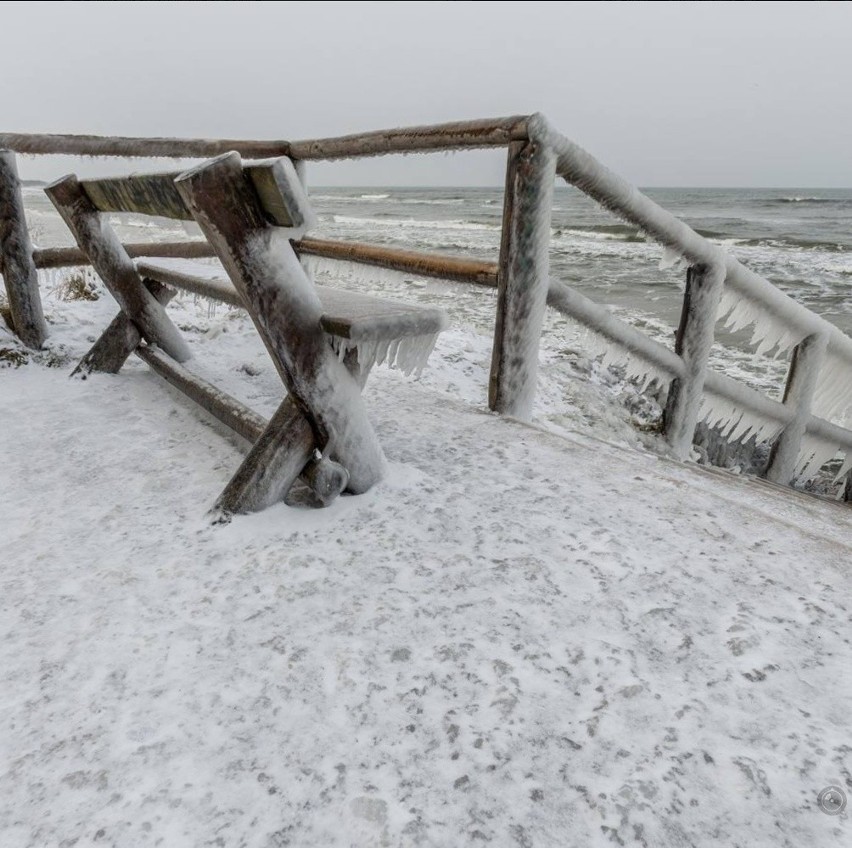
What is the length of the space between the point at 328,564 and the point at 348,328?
64 centimetres

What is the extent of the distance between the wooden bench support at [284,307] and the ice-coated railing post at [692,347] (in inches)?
62.6

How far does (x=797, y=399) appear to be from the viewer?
304 cm

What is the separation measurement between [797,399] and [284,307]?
266cm

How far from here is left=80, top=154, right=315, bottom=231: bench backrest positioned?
134 centimetres

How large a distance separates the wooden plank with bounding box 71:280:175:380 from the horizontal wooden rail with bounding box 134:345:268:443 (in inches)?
4.2

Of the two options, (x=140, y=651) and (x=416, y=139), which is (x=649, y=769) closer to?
(x=140, y=651)

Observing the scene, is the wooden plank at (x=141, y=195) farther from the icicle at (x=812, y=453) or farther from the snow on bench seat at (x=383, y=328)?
the icicle at (x=812, y=453)

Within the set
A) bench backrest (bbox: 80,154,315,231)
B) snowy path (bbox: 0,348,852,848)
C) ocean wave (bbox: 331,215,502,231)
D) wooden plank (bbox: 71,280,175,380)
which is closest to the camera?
snowy path (bbox: 0,348,852,848)

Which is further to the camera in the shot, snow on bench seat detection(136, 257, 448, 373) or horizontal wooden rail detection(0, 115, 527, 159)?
horizontal wooden rail detection(0, 115, 527, 159)

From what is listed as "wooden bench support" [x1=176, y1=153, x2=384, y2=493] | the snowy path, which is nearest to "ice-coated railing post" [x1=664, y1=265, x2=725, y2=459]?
the snowy path

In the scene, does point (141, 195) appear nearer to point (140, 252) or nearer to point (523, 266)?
point (523, 266)

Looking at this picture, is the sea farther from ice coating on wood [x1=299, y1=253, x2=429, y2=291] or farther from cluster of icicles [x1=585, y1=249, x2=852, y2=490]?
cluster of icicles [x1=585, y1=249, x2=852, y2=490]

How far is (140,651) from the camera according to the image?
1.33 m

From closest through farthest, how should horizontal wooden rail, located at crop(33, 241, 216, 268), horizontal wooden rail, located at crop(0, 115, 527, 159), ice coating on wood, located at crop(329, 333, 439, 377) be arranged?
ice coating on wood, located at crop(329, 333, 439, 377) → horizontal wooden rail, located at crop(0, 115, 527, 159) → horizontal wooden rail, located at crop(33, 241, 216, 268)
